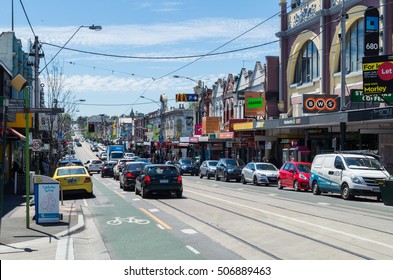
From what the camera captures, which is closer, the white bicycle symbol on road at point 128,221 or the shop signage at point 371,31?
the white bicycle symbol on road at point 128,221

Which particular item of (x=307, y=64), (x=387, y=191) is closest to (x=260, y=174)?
(x=307, y=64)

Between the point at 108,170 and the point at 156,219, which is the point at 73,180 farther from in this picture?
the point at 108,170

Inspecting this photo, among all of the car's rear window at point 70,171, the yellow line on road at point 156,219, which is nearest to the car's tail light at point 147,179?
the car's rear window at point 70,171

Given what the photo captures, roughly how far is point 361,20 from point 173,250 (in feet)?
94.4

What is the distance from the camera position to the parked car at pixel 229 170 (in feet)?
132

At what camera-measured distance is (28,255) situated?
10164 mm

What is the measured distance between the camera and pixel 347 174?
22.7 m

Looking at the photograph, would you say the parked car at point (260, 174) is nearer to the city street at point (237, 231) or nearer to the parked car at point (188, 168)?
the city street at point (237, 231)

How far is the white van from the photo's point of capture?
2209 centimetres

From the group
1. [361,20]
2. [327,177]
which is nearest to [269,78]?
[361,20]

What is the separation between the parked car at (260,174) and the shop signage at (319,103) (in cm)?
442

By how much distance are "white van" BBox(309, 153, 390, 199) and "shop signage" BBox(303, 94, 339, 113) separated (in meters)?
9.81

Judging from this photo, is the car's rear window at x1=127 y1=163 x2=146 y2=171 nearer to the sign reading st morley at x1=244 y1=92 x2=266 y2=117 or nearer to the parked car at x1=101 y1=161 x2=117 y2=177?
the parked car at x1=101 y1=161 x2=117 y2=177

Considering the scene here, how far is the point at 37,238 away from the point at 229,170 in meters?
28.8
